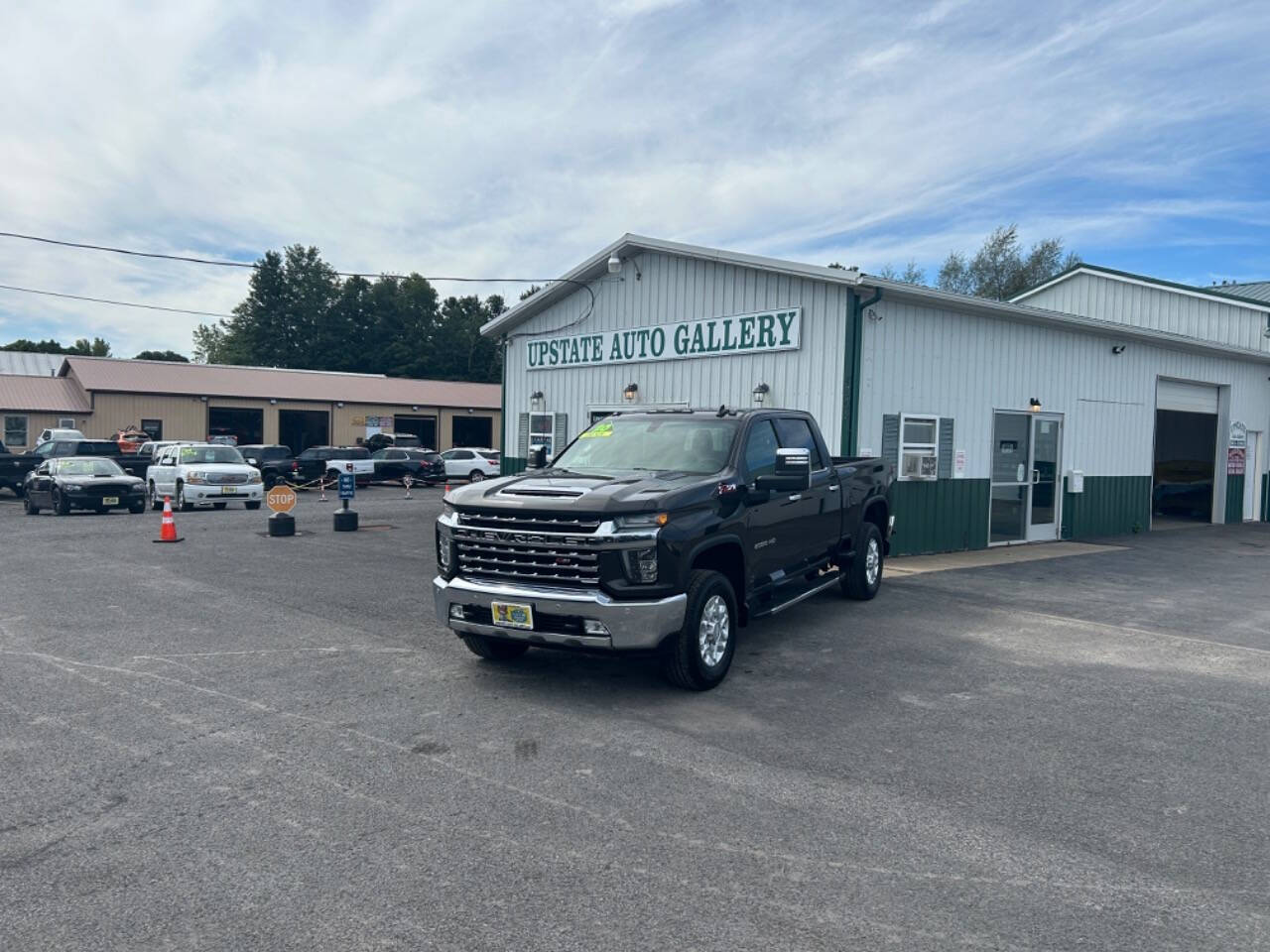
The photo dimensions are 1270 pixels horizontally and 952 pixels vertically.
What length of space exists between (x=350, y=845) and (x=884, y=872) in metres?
2.32

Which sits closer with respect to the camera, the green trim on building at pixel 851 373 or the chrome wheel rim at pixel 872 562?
the chrome wheel rim at pixel 872 562

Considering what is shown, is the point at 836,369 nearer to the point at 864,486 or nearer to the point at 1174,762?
the point at 864,486

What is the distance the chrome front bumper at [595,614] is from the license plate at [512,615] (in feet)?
0.11

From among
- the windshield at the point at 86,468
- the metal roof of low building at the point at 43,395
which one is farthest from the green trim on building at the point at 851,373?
the metal roof of low building at the point at 43,395

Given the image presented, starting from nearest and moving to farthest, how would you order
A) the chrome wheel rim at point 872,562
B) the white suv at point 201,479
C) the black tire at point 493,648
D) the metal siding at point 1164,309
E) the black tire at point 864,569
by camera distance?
1. the black tire at point 493,648
2. the black tire at point 864,569
3. the chrome wheel rim at point 872,562
4. the white suv at point 201,479
5. the metal siding at point 1164,309

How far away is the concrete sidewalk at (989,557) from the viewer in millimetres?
13008

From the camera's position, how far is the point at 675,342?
51.1 ft

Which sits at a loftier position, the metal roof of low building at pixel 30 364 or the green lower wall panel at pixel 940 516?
the metal roof of low building at pixel 30 364

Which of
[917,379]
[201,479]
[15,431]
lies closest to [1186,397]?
[917,379]

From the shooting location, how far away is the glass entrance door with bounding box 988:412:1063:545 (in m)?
15.7

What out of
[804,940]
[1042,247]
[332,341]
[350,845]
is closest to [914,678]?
[804,940]

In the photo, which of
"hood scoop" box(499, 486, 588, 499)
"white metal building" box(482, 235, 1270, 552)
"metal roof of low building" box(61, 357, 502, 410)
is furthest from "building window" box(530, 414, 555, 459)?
"metal roof of low building" box(61, 357, 502, 410)

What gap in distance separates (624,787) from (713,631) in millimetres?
2074

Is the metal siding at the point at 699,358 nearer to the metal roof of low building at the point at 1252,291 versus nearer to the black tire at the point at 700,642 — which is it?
the black tire at the point at 700,642
